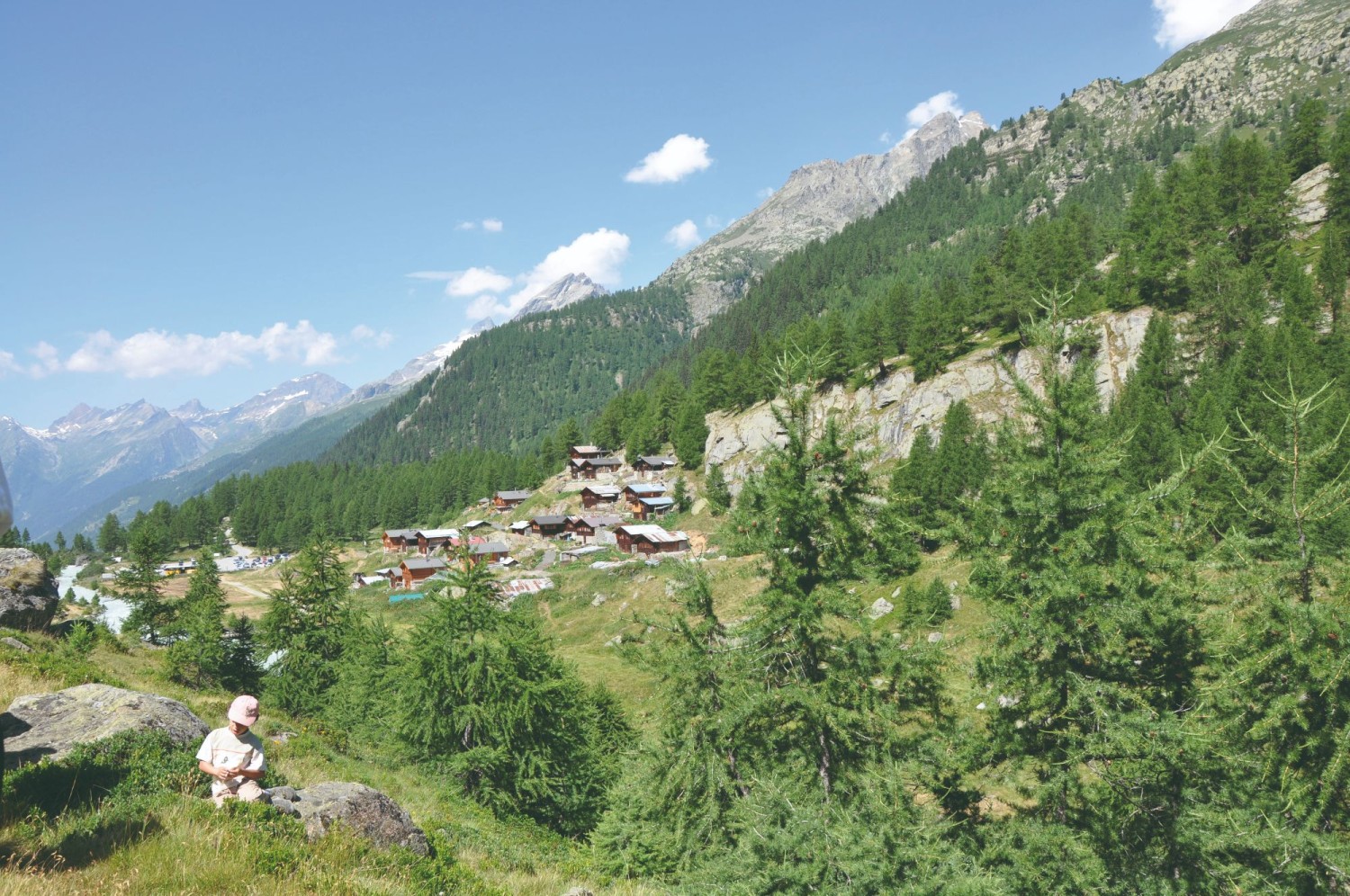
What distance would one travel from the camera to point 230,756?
8086 millimetres

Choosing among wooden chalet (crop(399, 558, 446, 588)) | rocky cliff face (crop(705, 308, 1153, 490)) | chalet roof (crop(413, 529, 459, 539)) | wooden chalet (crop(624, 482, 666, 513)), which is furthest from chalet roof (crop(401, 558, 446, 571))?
rocky cliff face (crop(705, 308, 1153, 490))

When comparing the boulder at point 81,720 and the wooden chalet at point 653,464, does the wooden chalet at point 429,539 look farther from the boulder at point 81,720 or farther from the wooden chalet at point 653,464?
the boulder at point 81,720

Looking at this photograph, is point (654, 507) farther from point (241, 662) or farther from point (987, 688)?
point (987, 688)

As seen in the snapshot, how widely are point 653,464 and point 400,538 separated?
4851cm

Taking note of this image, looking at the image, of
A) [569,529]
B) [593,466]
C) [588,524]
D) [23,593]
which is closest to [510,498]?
[593,466]

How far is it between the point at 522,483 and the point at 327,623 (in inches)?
3743

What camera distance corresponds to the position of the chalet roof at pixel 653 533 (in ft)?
236

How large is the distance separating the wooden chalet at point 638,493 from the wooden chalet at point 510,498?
1221 inches

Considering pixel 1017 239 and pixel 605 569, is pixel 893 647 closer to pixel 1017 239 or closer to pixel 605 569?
pixel 605 569

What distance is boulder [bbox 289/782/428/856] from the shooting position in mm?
8789

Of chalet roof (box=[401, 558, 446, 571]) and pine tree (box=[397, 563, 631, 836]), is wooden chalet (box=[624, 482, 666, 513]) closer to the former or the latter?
chalet roof (box=[401, 558, 446, 571])

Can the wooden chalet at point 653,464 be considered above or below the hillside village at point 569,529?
above

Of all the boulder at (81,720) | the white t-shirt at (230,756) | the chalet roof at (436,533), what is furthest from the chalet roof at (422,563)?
the white t-shirt at (230,756)

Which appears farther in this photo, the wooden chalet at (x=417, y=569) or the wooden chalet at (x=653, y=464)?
the wooden chalet at (x=653, y=464)
